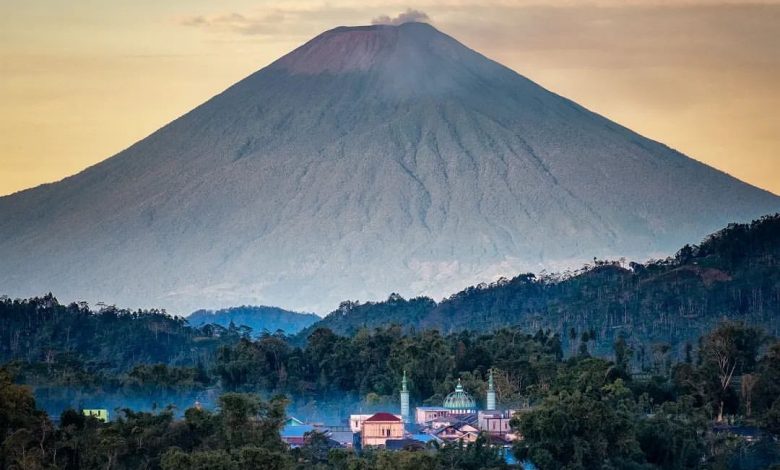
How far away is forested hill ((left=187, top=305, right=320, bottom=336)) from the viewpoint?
185000 mm

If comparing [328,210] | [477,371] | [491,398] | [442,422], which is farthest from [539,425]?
[328,210]

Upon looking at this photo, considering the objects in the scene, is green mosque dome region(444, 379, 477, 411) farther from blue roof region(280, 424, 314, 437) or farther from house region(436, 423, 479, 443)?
house region(436, 423, 479, 443)

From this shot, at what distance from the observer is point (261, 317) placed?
188000 millimetres

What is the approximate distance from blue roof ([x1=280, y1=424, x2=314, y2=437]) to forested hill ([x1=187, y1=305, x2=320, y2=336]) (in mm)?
98154

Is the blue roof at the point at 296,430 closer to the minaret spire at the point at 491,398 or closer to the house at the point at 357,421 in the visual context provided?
the house at the point at 357,421

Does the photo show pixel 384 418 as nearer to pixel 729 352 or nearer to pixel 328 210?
pixel 729 352

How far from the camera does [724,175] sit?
652 ft

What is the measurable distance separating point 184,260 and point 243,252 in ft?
16.1

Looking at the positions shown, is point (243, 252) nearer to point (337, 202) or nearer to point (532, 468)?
point (337, 202)

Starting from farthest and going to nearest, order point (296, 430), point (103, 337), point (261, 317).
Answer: point (261, 317), point (103, 337), point (296, 430)

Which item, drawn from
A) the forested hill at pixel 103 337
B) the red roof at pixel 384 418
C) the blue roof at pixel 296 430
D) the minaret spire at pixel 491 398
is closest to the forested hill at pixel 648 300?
the forested hill at pixel 103 337

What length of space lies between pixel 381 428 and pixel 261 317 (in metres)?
107

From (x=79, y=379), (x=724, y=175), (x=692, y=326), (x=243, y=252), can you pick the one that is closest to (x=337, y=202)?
(x=243, y=252)

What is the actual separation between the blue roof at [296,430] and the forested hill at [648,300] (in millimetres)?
25344
